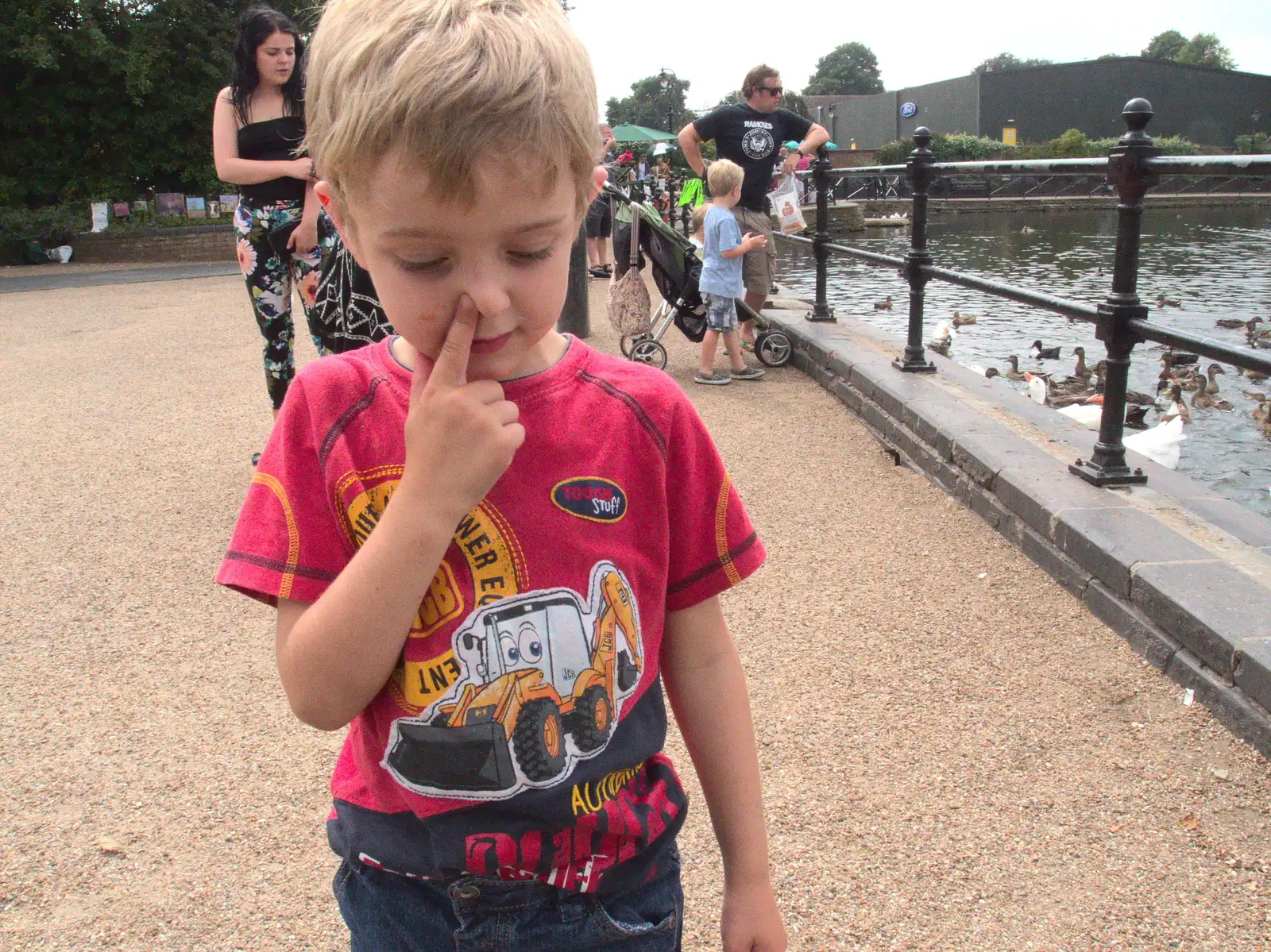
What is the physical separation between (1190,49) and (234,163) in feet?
403

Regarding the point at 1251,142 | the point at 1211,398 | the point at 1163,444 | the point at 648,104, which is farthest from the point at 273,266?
the point at 648,104

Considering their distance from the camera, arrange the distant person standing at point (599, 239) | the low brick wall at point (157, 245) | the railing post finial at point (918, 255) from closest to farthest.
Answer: the railing post finial at point (918, 255) < the distant person standing at point (599, 239) < the low brick wall at point (157, 245)

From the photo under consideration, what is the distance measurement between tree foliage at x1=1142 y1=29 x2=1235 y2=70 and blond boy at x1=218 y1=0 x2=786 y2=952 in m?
115

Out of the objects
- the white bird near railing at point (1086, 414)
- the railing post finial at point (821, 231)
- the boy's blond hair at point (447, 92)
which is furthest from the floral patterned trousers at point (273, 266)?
the railing post finial at point (821, 231)

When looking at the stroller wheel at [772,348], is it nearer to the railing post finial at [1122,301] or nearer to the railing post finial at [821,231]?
the railing post finial at [821,231]

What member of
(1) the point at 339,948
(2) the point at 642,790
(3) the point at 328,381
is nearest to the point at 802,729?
(1) the point at 339,948

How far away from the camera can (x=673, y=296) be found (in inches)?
282

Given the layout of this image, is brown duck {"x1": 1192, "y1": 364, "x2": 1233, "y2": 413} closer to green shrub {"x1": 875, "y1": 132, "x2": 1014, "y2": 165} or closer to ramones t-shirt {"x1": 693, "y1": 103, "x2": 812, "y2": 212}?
ramones t-shirt {"x1": 693, "y1": 103, "x2": 812, "y2": 212}

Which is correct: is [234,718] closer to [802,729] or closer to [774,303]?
[802,729]

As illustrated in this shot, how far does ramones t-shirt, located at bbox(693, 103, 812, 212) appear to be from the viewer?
7527mm

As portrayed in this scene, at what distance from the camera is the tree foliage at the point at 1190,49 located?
343ft

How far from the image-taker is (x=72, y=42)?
63.4 feet

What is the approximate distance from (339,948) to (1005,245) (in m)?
21.8

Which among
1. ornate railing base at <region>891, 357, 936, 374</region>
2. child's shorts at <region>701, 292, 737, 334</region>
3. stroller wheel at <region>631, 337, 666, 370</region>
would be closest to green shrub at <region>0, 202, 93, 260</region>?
stroller wheel at <region>631, 337, 666, 370</region>
